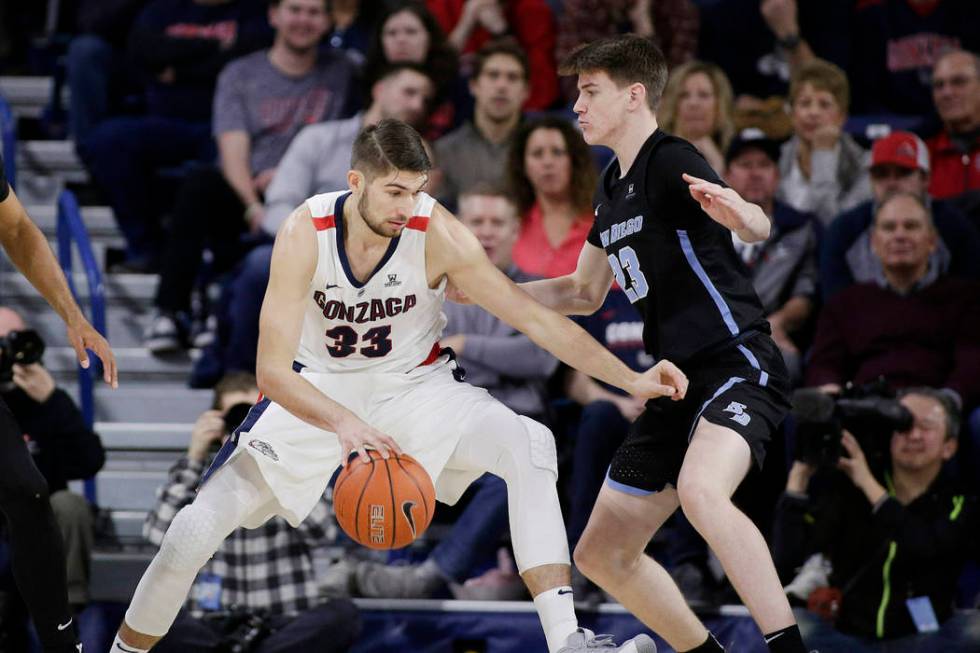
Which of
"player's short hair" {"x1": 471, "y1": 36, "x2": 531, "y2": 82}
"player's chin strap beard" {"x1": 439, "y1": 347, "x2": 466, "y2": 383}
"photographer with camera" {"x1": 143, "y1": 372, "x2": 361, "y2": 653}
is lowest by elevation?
"photographer with camera" {"x1": 143, "y1": 372, "x2": 361, "y2": 653}

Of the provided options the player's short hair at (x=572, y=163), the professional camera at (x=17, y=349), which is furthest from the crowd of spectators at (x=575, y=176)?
the professional camera at (x=17, y=349)

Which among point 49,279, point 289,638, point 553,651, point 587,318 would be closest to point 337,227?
point 49,279

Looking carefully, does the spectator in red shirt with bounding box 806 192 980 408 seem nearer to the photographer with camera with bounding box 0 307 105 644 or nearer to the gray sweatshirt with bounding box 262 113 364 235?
the gray sweatshirt with bounding box 262 113 364 235

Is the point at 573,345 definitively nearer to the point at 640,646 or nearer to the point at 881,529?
the point at 640,646

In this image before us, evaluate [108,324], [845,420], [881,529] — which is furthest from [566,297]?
[108,324]

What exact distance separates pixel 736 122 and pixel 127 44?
12.1ft

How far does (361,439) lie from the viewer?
4.63 m

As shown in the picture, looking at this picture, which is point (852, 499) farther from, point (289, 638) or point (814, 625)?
point (289, 638)

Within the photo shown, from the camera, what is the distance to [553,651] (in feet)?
15.2

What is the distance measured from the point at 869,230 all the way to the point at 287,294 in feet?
11.6

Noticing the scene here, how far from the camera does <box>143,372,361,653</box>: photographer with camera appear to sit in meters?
6.19

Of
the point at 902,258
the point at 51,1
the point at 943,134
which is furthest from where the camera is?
the point at 51,1

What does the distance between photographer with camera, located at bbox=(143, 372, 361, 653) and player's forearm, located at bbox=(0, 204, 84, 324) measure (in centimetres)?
144

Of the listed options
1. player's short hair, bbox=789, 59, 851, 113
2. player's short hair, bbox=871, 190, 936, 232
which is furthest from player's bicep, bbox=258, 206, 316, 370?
player's short hair, bbox=789, 59, 851, 113
